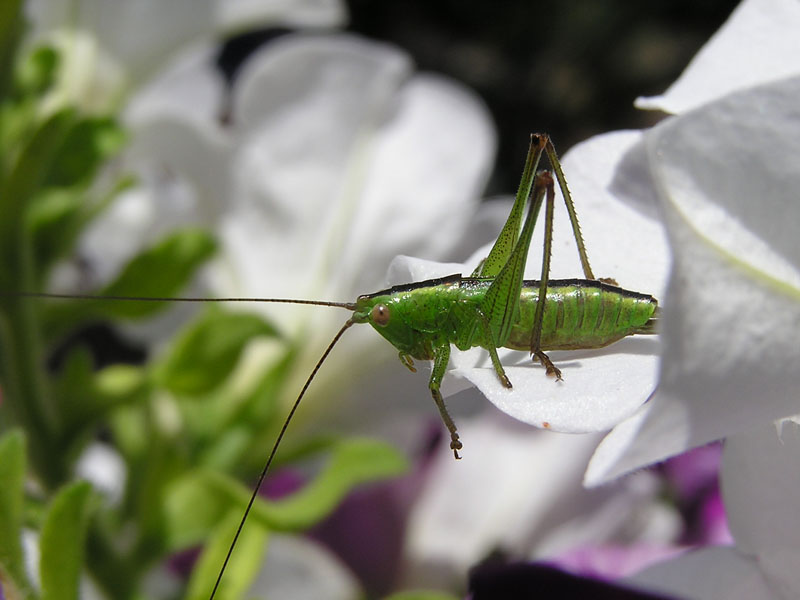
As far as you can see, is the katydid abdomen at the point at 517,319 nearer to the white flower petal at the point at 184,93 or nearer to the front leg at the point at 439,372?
the front leg at the point at 439,372

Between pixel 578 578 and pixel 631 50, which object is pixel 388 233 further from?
pixel 631 50

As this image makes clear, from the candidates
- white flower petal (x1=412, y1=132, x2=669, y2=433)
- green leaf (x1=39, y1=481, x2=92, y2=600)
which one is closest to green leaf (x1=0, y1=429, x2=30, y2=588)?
green leaf (x1=39, y1=481, x2=92, y2=600)

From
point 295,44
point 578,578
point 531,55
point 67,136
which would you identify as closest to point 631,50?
point 531,55

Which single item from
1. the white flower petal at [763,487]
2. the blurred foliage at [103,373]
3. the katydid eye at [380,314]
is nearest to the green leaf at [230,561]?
the blurred foliage at [103,373]

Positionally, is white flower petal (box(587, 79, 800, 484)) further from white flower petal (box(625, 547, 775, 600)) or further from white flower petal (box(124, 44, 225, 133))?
white flower petal (box(124, 44, 225, 133))

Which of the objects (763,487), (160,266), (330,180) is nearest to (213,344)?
(160,266)
